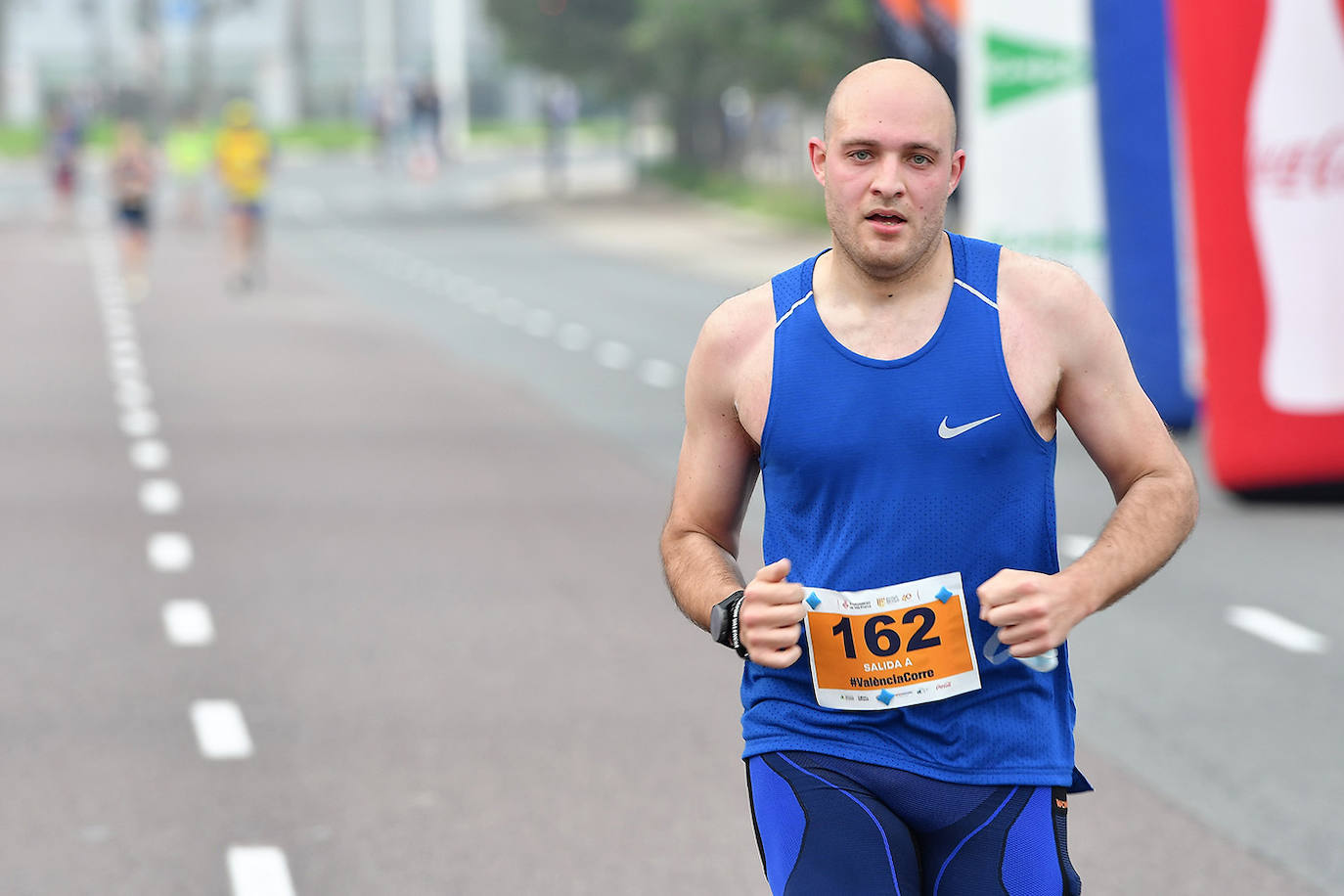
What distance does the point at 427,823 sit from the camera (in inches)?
237

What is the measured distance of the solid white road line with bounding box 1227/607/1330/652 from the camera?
26.3 ft

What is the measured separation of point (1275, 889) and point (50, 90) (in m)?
103

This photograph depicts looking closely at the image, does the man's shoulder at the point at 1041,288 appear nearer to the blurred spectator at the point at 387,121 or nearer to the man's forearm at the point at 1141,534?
the man's forearm at the point at 1141,534

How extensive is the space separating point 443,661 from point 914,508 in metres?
4.97

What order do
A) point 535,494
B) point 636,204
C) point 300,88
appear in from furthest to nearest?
point 300,88 < point 636,204 < point 535,494

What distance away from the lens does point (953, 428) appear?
125 inches

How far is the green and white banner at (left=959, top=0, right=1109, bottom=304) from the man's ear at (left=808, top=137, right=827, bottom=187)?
35.4 ft

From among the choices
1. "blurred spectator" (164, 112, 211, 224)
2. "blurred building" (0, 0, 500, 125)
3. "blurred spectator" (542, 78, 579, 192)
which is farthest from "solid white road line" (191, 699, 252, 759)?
"blurred building" (0, 0, 500, 125)

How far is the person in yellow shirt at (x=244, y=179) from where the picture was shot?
981 inches

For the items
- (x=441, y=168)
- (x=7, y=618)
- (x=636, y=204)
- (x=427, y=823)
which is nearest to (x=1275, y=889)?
(x=427, y=823)

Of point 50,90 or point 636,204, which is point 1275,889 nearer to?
point 636,204

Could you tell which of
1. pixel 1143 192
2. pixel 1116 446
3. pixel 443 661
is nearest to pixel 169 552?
pixel 443 661

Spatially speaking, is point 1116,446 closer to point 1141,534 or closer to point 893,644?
point 1141,534

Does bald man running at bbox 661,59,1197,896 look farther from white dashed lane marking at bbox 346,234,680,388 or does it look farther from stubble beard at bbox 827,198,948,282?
white dashed lane marking at bbox 346,234,680,388
